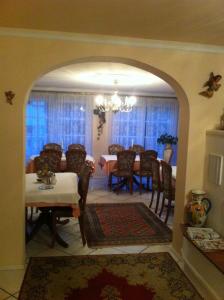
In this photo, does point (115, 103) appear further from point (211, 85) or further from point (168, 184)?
point (211, 85)

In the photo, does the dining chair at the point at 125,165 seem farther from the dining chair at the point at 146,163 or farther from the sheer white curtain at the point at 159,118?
the sheer white curtain at the point at 159,118

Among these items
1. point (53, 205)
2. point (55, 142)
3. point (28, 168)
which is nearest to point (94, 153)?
point (55, 142)

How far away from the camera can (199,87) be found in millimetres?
2869

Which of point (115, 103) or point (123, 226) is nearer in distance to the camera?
point (123, 226)

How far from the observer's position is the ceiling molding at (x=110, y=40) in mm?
2531

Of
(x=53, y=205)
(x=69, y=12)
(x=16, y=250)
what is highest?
(x=69, y=12)

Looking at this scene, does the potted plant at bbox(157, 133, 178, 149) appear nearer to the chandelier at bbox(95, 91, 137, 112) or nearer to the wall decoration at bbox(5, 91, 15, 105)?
the chandelier at bbox(95, 91, 137, 112)

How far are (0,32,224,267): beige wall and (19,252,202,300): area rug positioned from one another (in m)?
0.37

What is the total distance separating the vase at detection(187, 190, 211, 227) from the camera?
9.09 ft

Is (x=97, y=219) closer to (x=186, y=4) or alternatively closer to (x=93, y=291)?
(x=93, y=291)

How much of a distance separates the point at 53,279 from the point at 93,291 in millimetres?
440

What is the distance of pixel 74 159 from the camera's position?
5445 millimetres

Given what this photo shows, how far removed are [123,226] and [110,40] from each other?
2567 millimetres

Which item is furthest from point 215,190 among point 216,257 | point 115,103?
point 115,103
